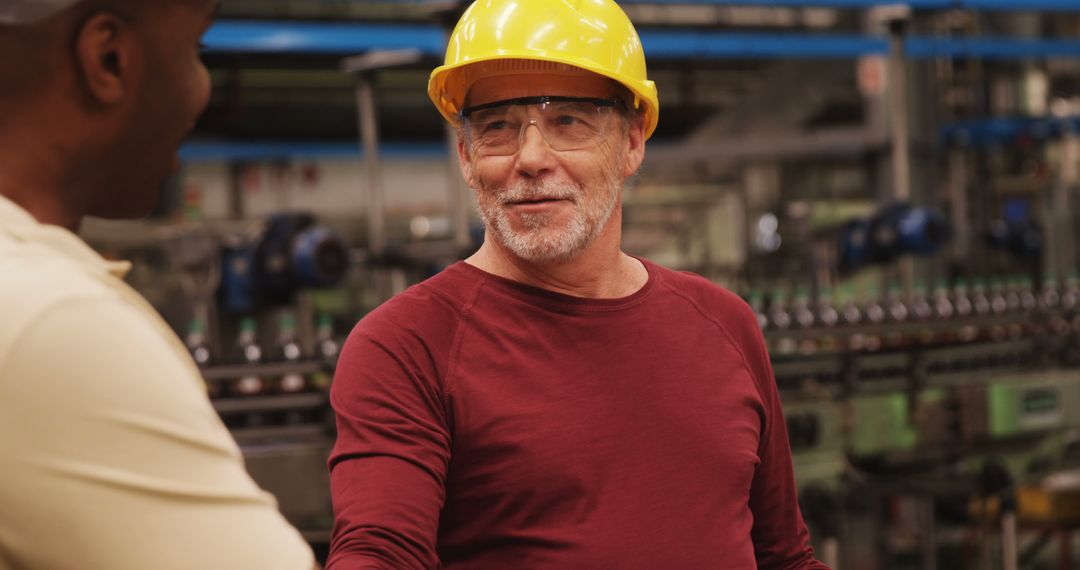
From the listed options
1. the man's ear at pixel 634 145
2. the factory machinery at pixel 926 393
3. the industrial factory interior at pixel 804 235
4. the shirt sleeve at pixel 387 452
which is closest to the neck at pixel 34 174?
the industrial factory interior at pixel 804 235

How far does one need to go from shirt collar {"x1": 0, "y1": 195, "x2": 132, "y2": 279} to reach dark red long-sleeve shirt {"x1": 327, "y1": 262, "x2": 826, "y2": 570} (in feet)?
1.98

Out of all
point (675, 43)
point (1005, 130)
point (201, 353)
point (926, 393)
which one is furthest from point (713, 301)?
point (1005, 130)

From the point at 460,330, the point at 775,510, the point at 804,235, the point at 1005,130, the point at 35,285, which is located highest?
the point at 35,285

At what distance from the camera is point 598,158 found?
1.53 metres

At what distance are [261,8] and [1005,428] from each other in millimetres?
6534

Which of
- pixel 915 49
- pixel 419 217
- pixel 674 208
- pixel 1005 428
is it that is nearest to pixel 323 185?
pixel 419 217

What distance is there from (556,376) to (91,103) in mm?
805

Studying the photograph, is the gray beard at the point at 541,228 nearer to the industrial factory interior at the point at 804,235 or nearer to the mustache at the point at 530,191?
the mustache at the point at 530,191

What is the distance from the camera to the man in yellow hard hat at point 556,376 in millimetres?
1350

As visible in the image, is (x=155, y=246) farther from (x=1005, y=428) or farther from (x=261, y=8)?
(x=1005, y=428)

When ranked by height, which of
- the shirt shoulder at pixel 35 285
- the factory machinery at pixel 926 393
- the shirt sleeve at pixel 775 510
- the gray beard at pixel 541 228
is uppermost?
the shirt shoulder at pixel 35 285

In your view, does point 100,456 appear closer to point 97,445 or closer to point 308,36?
point 97,445

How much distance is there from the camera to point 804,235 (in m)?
6.20

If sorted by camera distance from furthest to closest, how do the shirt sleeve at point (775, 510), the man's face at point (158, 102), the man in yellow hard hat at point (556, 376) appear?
the shirt sleeve at point (775, 510), the man in yellow hard hat at point (556, 376), the man's face at point (158, 102)
